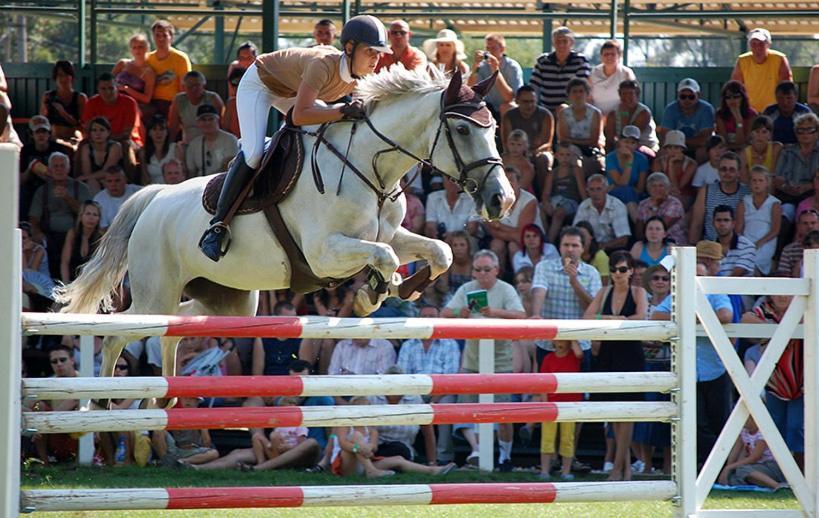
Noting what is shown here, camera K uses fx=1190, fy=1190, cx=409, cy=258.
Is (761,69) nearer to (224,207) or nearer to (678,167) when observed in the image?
(678,167)

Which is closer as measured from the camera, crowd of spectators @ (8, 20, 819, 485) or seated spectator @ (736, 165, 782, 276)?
crowd of spectators @ (8, 20, 819, 485)

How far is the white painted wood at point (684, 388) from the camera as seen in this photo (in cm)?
519

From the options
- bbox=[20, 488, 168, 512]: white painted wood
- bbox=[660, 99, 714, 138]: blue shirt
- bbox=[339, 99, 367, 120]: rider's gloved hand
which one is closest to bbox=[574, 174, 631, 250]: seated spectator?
bbox=[660, 99, 714, 138]: blue shirt

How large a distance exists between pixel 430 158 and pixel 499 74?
543cm

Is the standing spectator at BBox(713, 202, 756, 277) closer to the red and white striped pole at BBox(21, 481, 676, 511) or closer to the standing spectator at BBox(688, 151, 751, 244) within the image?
the standing spectator at BBox(688, 151, 751, 244)

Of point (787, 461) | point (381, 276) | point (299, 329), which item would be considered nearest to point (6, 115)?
point (381, 276)

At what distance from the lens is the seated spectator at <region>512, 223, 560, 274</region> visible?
1036cm

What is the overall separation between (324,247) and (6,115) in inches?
92.8

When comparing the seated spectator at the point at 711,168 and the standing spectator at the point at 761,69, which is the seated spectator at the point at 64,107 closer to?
the seated spectator at the point at 711,168

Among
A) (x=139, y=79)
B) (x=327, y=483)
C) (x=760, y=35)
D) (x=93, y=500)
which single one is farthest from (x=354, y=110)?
(x=139, y=79)

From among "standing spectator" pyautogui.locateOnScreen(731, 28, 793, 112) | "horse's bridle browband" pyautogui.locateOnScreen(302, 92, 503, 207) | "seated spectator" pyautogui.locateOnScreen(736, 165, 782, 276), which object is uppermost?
"standing spectator" pyautogui.locateOnScreen(731, 28, 793, 112)

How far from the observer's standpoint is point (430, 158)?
645 centimetres

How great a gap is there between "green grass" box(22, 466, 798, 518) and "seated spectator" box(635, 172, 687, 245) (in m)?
2.54

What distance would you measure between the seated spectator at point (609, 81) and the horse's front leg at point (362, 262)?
6.04 meters
